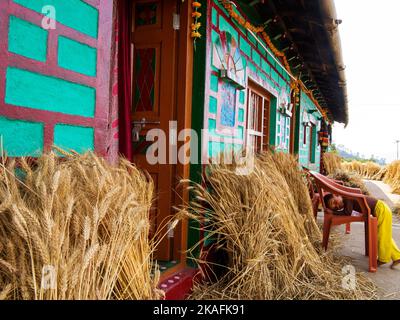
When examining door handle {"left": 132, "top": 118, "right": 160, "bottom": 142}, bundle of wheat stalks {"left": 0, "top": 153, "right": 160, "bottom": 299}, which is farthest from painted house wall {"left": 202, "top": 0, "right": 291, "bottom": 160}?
bundle of wheat stalks {"left": 0, "top": 153, "right": 160, "bottom": 299}

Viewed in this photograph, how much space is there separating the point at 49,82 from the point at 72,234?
2.58ft

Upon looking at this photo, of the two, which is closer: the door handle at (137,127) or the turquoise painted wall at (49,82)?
the turquoise painted wall at (49,82)

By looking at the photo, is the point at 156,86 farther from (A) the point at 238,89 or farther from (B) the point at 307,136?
(B) the point at 307,136

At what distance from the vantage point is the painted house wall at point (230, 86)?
2860 mm

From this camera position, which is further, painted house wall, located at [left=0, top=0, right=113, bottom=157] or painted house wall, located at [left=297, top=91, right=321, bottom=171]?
painted house wall, located at [left=297, top=91, right=321, bottom=171]

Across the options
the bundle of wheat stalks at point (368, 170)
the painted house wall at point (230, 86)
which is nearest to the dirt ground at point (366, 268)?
the painted house wall at point (230, 86)

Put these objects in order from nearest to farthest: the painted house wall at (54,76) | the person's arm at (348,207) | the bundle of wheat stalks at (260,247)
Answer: the painted house wall at (54,76)
the bundle of wheat stalks at (260,247)
the person's arm at (348,207)

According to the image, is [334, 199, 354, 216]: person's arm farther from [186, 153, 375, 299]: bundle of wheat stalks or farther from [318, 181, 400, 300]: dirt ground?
[186, 153, 375, 299]: bundle of wheat stalks

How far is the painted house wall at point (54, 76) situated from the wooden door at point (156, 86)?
0.82 meters

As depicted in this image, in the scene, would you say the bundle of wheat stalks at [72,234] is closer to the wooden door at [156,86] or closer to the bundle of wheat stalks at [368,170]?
the wooden door at [156,86]

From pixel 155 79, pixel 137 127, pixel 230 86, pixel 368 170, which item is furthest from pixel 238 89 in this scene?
pixel 368 170

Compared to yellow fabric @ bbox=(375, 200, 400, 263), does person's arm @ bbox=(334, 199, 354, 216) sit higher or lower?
higher

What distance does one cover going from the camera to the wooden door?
2.66 meters

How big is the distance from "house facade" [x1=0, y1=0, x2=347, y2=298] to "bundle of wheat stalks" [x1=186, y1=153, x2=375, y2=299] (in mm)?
231
